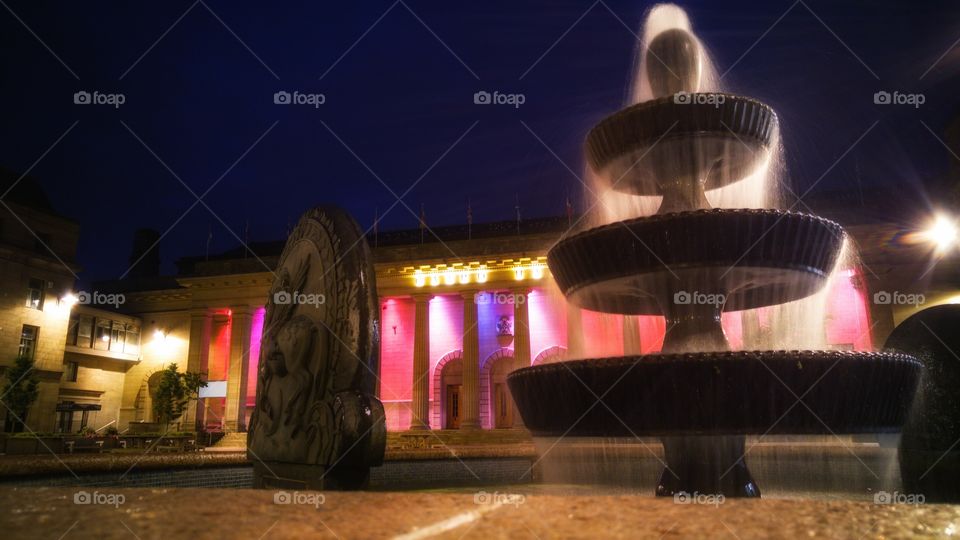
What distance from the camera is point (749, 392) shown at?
4.66 metres

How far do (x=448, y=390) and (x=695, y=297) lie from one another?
107ft

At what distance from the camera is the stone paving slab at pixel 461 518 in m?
1.49

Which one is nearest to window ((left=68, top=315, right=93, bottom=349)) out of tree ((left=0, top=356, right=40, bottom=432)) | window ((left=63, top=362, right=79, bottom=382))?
window ((left=63, top=362, right=79, bottom=382))

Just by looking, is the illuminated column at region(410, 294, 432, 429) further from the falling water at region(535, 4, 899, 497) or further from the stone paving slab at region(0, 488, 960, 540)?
the stone paving slab at region(0, 488, 960, 540)

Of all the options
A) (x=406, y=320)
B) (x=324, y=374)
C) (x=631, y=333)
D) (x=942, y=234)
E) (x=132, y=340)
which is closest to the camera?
(x=324, y=374)

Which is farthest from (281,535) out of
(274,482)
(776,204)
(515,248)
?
(515,248)

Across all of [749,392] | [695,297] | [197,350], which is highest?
[197,350]

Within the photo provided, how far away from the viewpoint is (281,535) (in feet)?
4.96

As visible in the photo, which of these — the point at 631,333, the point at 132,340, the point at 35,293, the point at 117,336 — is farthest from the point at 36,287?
the point at 631,333

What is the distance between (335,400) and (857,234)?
32.2 meters

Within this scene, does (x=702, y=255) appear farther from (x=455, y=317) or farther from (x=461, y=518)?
(x=455, y=317)

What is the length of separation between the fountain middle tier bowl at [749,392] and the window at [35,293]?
41.3 m

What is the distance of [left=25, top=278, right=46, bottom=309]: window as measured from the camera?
115ft

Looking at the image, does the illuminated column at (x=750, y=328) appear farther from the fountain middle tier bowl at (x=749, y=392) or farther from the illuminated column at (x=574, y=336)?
the illuminated column at (x=574, y=336)
